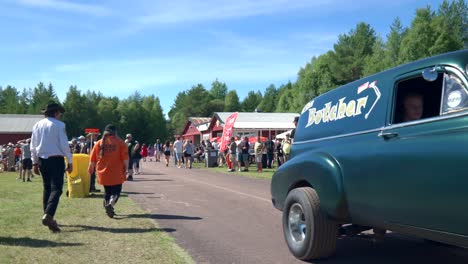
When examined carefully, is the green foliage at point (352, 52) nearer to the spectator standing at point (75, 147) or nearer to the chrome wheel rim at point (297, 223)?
the spectator standing at point (75, 147)

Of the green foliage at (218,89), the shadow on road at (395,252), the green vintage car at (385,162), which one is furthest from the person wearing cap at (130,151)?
the green foliage at (218,89)

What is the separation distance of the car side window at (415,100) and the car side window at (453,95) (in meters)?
0.61

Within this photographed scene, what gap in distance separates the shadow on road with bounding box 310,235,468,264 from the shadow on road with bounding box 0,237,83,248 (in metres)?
3.56

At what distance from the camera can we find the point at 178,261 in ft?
18.4

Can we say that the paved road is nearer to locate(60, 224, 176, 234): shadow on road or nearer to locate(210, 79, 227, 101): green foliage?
locate(60, 224, 176, 234): shadow on road

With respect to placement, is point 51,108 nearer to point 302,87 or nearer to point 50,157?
point 50,157

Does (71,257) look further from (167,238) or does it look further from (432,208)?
(432,208)

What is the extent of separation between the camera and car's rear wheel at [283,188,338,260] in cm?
534

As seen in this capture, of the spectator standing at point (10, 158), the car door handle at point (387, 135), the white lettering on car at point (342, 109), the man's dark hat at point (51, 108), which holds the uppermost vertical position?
the white lettering on car at point (342, 109)

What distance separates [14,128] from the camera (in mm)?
69062

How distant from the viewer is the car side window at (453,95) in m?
3.80

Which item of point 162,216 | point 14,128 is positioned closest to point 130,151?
point 162,216

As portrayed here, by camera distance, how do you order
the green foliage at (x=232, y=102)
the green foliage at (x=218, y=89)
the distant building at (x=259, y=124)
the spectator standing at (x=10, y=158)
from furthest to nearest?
the green foliage at (x=218, y=89), the green foliage at (x=232, y=102), the distant building at (x=259, y=124), the spectator standing at (x=10, y=158)

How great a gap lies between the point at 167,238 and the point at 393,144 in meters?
3.92
